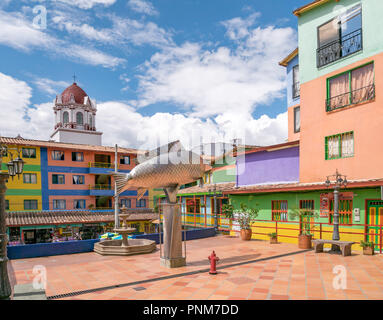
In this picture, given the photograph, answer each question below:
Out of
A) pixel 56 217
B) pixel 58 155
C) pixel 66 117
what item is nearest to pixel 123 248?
pixel 56 217

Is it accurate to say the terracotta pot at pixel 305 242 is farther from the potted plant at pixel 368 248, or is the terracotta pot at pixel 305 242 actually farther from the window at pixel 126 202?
the window at pixel 126 202

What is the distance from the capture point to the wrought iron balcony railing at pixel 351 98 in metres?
13.4

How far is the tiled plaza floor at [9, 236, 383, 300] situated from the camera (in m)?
7.32

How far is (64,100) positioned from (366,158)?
48185 millimetres

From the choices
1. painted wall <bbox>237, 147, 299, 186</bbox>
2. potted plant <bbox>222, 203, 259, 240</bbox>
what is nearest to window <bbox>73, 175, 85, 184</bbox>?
painted wall <bbox>237, 147, 299, 186</bbox>

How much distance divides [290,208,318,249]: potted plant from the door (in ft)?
7.64

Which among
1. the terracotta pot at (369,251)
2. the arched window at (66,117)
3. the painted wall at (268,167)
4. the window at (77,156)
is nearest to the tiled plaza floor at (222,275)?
the terracotta pot at (369,251)

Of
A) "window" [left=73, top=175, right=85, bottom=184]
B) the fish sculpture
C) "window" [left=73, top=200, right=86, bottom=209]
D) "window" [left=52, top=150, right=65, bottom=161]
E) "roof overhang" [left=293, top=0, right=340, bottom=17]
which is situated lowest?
"window" [left=73, top=200, right=86, bottom=209]

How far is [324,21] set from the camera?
1555cm

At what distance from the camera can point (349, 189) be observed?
1370cm

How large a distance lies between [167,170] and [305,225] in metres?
9.07

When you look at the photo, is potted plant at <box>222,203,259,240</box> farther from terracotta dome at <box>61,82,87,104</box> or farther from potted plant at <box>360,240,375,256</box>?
terracotta dome at <box>61,82,87,104</box>

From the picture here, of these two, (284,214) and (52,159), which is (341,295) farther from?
(52,159)

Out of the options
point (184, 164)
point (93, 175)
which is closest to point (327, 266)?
point (184, 164)
